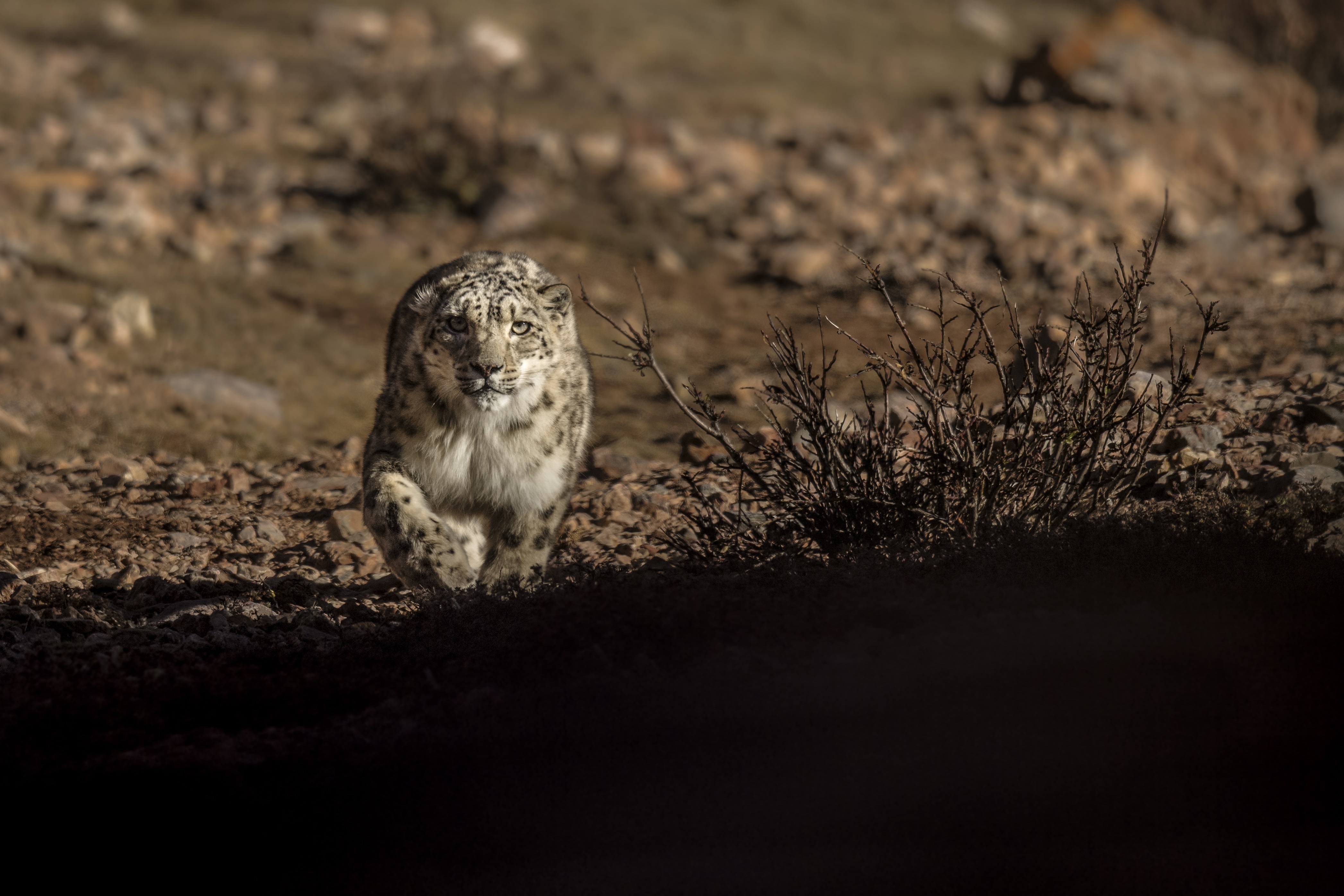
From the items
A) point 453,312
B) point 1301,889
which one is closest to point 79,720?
point 453,312

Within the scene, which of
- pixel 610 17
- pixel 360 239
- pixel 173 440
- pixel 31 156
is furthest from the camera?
pixel 610 17

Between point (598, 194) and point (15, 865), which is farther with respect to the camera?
point (598, 194)

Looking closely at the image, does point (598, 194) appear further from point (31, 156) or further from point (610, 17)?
point (610, 17)

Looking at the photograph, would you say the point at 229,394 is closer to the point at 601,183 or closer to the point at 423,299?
the point at 423,299

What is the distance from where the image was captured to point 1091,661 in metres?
4.54

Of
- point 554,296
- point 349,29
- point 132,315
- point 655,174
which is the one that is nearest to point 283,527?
point 554,296

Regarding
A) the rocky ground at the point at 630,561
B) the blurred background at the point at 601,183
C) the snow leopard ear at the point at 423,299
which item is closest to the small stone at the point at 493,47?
the blurred background at the point at 601,183

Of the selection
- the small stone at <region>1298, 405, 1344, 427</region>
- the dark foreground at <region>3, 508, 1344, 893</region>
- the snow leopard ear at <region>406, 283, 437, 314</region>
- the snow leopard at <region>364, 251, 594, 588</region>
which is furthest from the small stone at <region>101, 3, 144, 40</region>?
the small stone at <region>1298, 405, 1344, 427</region>

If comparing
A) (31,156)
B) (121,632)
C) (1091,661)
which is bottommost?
(121,632)

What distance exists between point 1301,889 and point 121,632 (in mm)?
4681

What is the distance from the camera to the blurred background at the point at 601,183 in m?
10.5

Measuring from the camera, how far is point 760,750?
14.1 ft

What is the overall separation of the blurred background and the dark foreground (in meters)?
4.26

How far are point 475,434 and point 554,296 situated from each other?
0.91 metres
